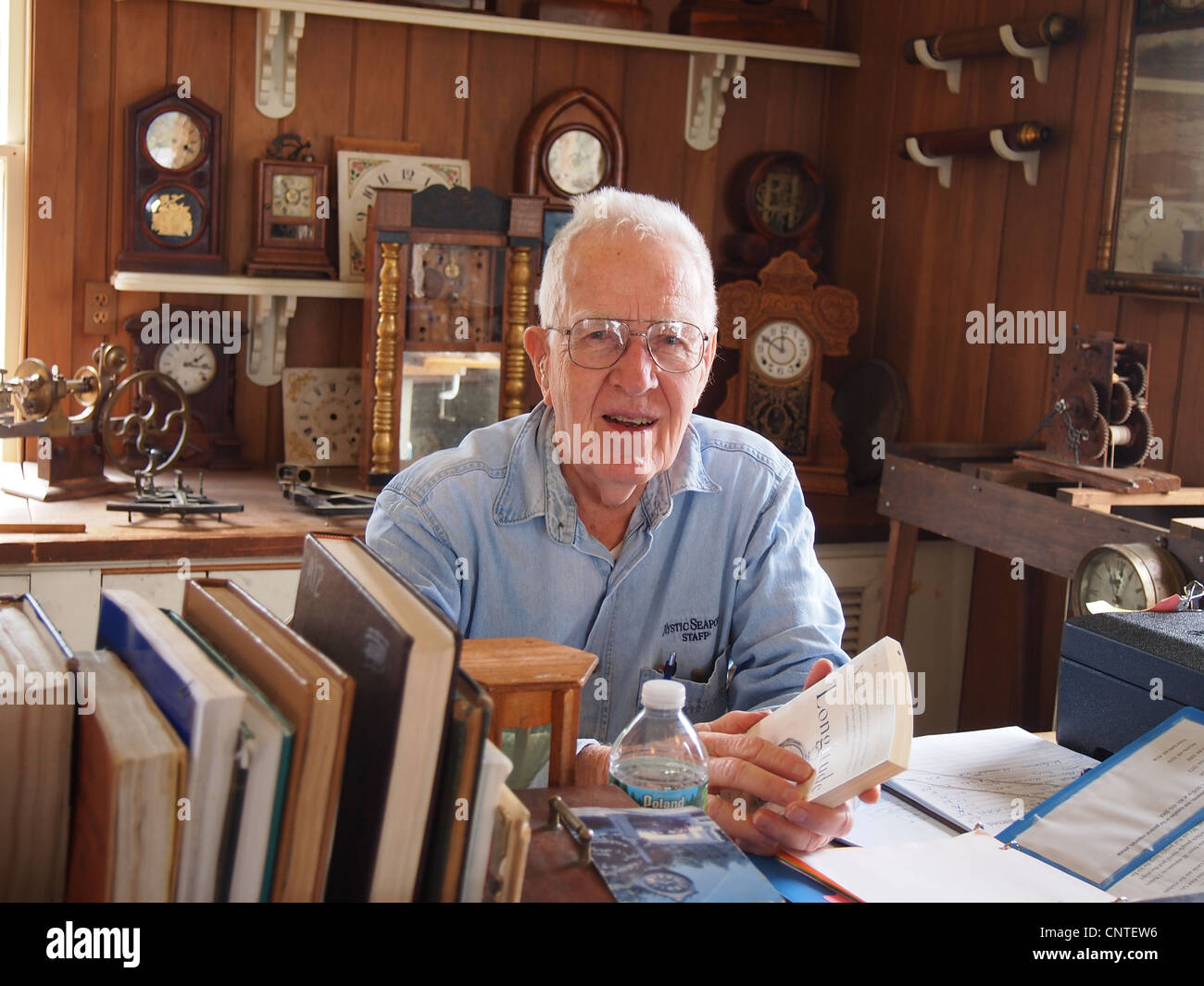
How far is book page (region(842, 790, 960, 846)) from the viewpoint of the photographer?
137cm

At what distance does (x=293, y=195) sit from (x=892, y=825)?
2.25 m

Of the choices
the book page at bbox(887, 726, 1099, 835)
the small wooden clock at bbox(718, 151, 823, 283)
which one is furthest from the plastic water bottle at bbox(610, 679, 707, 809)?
the small wooden clock at bbox(718, 151, 823, 283)

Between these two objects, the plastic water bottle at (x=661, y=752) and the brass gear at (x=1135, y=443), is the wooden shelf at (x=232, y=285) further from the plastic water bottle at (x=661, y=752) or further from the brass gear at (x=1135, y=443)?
the plastic water bottle at (x=661, y=752)

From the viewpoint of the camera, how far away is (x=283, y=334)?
10.3 ft

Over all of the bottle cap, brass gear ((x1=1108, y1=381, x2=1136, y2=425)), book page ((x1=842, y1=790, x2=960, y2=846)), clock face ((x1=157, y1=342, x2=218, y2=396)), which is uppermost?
brass gear ((x1=1108, y1=381, x2=1136, y2=425))

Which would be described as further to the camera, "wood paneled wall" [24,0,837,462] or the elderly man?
"wood paneled wall" [24,0,837,462]

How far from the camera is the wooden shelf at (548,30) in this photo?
2.96 metres

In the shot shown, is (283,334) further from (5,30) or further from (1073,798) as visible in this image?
(1073,798)

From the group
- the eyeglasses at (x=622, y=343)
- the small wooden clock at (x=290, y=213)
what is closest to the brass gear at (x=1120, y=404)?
the eyeglasses at (x=622, y=343)

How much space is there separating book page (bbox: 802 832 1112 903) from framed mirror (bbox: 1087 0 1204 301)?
4.90ft

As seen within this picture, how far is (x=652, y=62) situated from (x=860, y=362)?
0.95 meters

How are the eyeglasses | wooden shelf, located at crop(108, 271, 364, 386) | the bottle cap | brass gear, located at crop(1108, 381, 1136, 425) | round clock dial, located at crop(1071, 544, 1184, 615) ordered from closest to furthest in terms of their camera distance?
the bottle cap, the eyeglasses, round clock dial, located at crop(1071, 544, 1184, 615), brass gear, located at crop(1108, 381, 1136, 425), wooden shelf, located at crop(108, 271, 364, 386)

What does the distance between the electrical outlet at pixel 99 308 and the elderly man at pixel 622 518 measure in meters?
1.50

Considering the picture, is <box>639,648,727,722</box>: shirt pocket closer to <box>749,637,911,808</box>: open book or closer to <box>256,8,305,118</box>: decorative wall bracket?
<box>749,637,911,808</box>: open book
